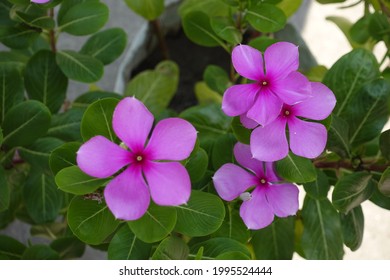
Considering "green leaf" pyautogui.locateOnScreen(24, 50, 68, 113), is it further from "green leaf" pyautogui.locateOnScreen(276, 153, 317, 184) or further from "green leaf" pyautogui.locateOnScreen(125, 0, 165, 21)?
"green leaf" pyautogui.locateOnScreen(276, 153, 317, 184)

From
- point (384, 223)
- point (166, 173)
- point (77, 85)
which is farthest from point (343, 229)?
point (77, 85)

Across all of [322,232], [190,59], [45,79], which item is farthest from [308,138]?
[190,59]

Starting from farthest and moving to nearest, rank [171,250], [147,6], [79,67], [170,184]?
1. [147,6]
2. [79,67]
3. [171,250]
4. [170,184]

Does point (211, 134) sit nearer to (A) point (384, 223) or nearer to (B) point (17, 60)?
(B) point (17, 60)

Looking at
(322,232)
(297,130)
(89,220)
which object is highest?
(297,130)

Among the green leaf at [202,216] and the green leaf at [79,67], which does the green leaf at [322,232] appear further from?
the green leaf at [79,67]

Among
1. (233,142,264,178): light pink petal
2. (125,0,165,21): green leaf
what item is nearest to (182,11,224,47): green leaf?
(125,0,165,21): green leaf

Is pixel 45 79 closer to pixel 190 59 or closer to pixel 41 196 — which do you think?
pixel 41 196
